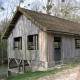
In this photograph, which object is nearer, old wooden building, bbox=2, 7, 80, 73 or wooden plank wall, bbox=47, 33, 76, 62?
old wooden building, bbox=2, 7, 80, 73

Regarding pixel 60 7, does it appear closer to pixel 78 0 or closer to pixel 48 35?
pixel 78 0

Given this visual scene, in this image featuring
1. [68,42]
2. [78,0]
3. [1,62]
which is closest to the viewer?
[68,42]

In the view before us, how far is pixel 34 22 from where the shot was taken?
12266 millimetres

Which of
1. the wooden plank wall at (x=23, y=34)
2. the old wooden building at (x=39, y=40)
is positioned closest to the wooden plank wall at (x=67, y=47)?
the old wooden building at (x=39, y=40)

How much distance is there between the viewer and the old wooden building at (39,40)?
1178 cm

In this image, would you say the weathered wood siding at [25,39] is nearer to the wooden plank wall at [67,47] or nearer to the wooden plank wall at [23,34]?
the wooden plank wall at [23,34]

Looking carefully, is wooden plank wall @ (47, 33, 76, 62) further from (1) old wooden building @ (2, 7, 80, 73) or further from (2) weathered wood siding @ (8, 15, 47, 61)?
(2) weathered wood siding @ (8, 15, 47, 61)

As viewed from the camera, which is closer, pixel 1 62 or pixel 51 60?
pixel 51 60

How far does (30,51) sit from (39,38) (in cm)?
171

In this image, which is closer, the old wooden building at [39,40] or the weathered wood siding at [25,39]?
the old wooden building at [39,40]

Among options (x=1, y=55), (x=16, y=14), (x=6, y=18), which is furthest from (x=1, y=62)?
(x=16, y=14)

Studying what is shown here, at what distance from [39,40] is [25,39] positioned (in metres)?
2.22

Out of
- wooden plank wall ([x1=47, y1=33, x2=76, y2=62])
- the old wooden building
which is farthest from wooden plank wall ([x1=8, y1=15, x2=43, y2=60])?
wooden plank wall ([x1=47, y1=33, x2=76, y2=62])

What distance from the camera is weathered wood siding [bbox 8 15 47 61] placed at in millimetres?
12062
